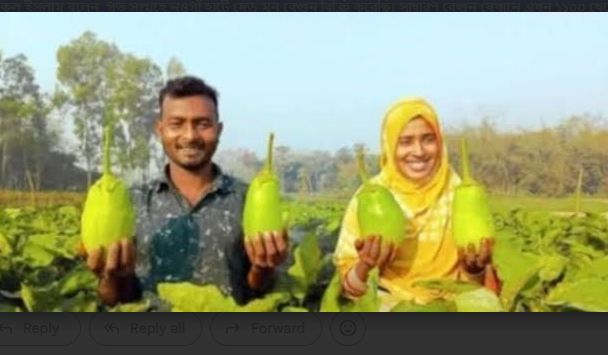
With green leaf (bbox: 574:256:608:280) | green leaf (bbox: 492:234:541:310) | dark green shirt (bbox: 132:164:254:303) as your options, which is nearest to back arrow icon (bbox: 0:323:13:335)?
dark green shirt (bbox: 132:164:254:303)

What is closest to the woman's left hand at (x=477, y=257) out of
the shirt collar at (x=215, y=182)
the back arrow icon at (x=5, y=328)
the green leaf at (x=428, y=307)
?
the green leaf at (x=428, y=307)

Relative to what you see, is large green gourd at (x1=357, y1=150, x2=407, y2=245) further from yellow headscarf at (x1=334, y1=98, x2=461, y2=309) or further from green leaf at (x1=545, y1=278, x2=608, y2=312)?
green leaf at (x1=545, y1=278, x2=608, y2=312)

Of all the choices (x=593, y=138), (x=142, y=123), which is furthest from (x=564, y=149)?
(x=142, y=123)

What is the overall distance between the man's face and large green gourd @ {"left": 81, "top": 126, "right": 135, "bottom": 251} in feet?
0.72

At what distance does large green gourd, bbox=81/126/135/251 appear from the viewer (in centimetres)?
360

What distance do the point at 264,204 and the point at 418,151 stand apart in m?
0.57

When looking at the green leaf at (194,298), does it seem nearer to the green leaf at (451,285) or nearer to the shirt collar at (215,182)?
the shirt collar at (215,182)

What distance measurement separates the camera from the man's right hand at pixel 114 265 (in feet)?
11.8

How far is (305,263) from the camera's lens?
3.68 meters

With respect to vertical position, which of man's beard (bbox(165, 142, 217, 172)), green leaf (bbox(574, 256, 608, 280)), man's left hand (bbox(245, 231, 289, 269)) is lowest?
green leaf (bbox(574, 256, 608, 280))

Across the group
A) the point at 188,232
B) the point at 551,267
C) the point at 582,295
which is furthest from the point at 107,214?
the point at 582,295

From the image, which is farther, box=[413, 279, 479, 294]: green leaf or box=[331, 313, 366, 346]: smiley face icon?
box=[331, 313, 366, 346]: smiley face icon

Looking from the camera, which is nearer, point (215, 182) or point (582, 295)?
point (582, 295)

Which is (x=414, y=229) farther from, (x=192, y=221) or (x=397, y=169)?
(x=192, y=221)
